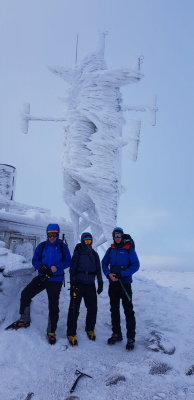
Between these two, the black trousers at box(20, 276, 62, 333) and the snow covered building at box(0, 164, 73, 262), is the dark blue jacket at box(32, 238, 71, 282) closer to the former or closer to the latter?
the black trousers at box(20, 276, 62, 333)

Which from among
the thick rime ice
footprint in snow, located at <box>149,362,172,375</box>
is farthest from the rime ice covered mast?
footprint in snow, located at <box>149,362,172,375</box>

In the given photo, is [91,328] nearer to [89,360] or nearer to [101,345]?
[101,345]

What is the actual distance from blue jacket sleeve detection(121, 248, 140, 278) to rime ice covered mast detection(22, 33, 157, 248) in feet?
18.8

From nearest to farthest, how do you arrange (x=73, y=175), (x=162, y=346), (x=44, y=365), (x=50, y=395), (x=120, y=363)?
(x=50, y=395)
(x=44, y=365)
(x=120, y=363)
(x=162, y=346)
(x=73, y=175)

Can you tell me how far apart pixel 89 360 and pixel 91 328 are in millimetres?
1036

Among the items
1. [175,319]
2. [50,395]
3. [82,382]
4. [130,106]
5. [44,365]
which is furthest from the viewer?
[130,106]

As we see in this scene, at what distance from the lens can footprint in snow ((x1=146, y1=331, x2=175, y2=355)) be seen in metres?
5.62

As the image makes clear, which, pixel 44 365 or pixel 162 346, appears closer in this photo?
pixel 44 365

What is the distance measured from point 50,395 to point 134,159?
971cm

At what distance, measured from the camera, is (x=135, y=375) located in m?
4.55

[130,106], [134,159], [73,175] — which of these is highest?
[130,106]

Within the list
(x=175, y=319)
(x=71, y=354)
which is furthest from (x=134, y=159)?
(x=71, y=354)

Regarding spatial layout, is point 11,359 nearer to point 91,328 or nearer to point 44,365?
point 44,365

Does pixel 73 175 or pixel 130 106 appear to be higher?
pixel 130 106
